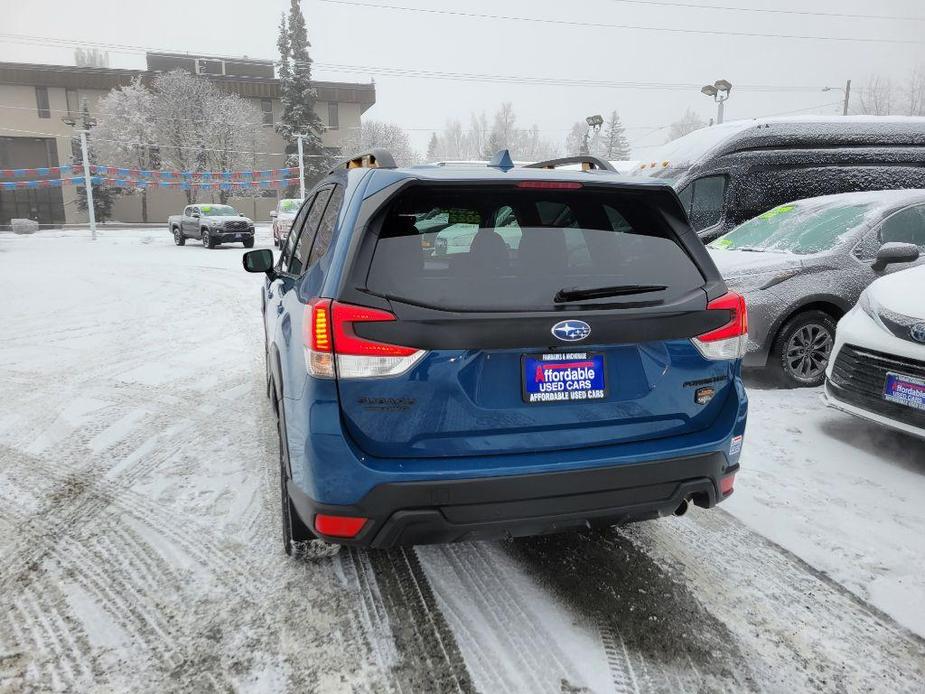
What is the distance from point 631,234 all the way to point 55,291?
12987mm

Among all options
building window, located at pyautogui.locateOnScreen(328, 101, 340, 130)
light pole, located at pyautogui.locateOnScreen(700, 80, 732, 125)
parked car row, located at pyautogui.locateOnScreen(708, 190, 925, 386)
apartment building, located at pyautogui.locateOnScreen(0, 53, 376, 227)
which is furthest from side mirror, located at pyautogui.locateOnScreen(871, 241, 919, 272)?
building window, located at pyautogui.locateOnScreen(328, 101, 340, 130)

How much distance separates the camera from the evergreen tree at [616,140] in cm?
8931

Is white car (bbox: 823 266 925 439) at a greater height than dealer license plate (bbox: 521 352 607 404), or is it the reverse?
dealer license plate (bbox: 521 352 607 404)

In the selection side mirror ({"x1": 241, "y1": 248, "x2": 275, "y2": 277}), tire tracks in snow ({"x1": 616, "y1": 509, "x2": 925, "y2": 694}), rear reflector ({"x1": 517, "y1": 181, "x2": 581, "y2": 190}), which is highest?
rear reflector ({"x1": 517, "y1": 181, "x2": 581, "y2": 190})

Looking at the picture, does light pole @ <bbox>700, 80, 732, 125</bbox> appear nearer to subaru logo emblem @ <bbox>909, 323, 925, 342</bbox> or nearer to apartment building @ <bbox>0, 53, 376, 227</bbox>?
subaru logo emblem @ <bbox>909, 323, 925, 342</bbox>

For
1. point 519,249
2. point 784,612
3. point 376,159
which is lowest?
point 784,612

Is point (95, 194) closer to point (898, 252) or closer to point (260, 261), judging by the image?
point (260, 261)

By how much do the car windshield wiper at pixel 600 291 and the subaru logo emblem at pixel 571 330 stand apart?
101mm

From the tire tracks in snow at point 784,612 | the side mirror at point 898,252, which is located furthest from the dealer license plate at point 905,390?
the side mirror at point 898,252

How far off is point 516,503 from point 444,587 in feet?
2.56

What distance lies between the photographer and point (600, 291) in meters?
2.39

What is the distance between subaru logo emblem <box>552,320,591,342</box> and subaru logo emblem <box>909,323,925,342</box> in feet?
9.74

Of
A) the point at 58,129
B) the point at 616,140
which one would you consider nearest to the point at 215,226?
the point at 58,129

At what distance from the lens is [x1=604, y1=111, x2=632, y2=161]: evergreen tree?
89.3m
